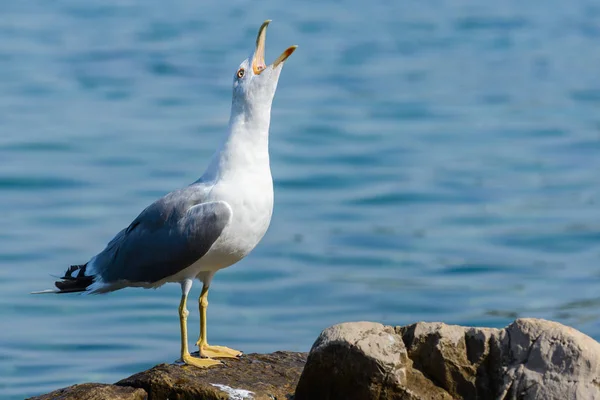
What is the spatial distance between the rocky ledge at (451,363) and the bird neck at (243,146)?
1436 millimetres

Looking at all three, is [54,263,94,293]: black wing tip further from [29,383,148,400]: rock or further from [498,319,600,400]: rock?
[498,319,600,400]: rock

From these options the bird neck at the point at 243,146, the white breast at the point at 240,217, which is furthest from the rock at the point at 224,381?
the bird neck at the point at 243,146

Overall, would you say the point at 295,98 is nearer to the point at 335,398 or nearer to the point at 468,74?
the point at 468,74

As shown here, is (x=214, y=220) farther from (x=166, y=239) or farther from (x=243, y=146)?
(x=243, y=146)

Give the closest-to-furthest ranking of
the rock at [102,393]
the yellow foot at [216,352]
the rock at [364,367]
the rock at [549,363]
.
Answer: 1. the rock at [549,363]
2. the rock at [364,367]
3. the rock at [102,393]
4. the yellow foot at [216,352]

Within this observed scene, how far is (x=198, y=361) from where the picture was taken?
22.2 ft

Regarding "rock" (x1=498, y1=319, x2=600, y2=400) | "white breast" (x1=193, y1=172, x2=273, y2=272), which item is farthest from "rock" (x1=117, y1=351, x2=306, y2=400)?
"rock" (x1=498, y1=319, x2=600, y2=400)

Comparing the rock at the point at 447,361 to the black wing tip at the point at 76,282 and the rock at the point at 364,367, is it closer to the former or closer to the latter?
the rock at the point at 364,367

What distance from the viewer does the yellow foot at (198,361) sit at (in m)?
6.72

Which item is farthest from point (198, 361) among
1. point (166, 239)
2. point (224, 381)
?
point (166, 239)

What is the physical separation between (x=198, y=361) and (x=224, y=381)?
1.44 feet

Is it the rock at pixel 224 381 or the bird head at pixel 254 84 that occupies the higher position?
the bird head at pixel 254 84

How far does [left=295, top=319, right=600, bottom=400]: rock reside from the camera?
5594mm

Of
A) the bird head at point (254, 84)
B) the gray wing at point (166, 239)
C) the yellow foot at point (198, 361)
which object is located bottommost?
the yellow foot at point (198, 361)
